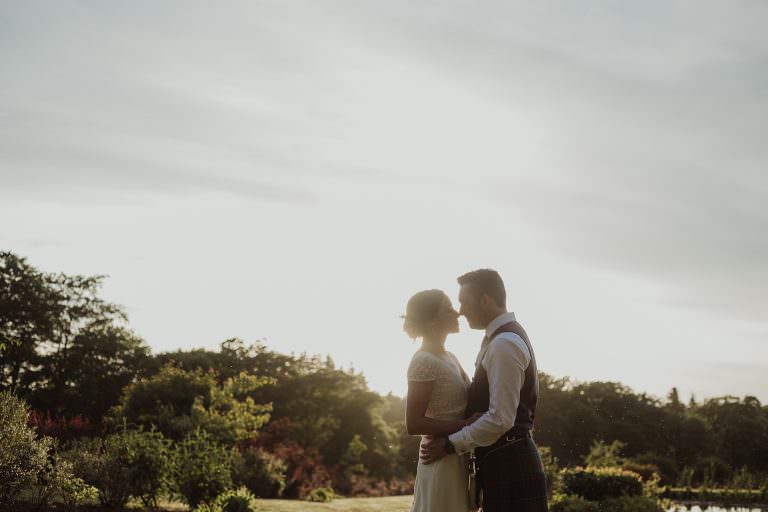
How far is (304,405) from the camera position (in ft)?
87.4

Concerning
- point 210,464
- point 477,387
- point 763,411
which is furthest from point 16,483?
point 763,411

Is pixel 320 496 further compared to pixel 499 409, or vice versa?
pixel 320 496

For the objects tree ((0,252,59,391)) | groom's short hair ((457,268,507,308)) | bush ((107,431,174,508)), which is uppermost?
tree ((0,252,59,391))

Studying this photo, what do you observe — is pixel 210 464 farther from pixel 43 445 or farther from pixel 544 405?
pixel 544 405

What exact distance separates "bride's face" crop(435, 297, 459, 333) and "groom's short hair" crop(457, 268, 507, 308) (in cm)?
24

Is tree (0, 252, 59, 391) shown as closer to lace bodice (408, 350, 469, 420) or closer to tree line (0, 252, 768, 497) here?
tree line (0, 252, 768, 497)

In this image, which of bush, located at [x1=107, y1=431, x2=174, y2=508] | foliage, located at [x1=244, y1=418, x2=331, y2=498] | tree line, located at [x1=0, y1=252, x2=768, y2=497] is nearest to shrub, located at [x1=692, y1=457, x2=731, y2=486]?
tree line, located at [x1=0, y1=252, x2=768, y2=497]

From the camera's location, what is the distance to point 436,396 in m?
4.84

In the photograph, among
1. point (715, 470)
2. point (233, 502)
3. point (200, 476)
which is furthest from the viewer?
point (715, 470)

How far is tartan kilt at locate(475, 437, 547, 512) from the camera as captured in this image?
15.1ft

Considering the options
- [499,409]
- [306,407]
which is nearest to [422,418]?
[499,409]

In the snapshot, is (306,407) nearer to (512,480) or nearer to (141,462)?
(141,462)

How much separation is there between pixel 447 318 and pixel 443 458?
0.91 metres

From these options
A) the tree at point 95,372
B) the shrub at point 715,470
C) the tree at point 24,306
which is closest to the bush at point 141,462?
the tree at point 95,372
